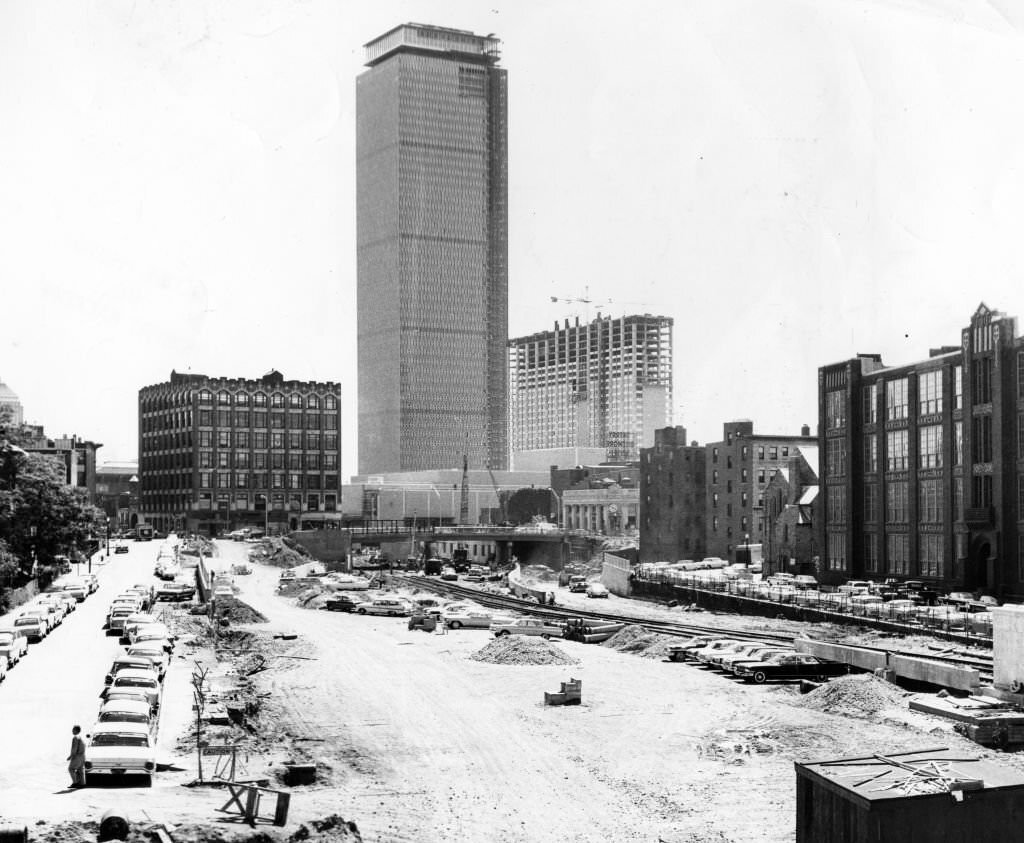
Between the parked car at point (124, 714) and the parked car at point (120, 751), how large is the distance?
166 centimetres

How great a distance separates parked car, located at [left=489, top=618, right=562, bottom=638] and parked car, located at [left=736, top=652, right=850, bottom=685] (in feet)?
67.3

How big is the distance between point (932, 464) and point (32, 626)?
62902 millimetres

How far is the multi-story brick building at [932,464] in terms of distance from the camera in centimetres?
8794

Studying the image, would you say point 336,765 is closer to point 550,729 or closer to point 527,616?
point 550,729

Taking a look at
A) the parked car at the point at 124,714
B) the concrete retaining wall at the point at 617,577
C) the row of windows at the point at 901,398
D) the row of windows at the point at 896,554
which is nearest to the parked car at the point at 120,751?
the parked car at the point at 124,714

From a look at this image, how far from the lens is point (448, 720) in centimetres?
4912

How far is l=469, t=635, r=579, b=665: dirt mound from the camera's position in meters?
64.8

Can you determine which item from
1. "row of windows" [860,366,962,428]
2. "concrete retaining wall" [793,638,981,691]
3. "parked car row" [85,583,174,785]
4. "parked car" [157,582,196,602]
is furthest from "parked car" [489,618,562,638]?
"row of windows" [860,366,962,428]

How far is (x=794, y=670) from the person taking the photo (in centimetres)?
5916

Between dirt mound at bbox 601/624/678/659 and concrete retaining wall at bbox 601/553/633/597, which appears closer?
dirt mound at bbox 601/624/678/659

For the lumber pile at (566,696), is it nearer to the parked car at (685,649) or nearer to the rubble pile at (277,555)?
the parked car at (685,649)

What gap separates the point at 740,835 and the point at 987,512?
2424 inches

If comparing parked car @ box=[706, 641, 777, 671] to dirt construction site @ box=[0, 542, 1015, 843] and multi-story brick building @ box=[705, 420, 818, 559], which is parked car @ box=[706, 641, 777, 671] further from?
multi-story brick building @ box=[705, 420, 818, 559]

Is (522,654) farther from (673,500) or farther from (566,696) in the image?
(673,500)
